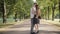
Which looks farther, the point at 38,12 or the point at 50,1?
the point at 50,1

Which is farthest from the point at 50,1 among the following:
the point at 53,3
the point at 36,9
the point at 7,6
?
the point at 36,9

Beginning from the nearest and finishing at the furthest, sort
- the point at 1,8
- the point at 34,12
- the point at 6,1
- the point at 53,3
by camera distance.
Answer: the point at 34,12 < the point at 6,1 < the point at 1,8 < the point at 53,3

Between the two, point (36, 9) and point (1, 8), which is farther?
point (1, 8)

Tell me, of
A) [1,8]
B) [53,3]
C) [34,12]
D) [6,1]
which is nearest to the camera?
[34,12]

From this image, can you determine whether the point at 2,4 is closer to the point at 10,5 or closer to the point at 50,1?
the point at 10,5

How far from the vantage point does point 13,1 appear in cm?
4659

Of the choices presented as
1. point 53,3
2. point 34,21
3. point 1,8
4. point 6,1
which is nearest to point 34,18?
point 34,21

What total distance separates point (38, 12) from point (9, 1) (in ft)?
99.2

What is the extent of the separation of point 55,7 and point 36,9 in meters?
53.2

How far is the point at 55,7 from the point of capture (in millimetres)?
68250

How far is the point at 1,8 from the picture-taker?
157 ft

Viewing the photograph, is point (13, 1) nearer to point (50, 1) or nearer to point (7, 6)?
point (7, 6)

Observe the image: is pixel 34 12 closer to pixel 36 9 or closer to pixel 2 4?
pixel 36 9

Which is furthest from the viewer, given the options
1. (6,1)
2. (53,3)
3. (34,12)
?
(53,3)
